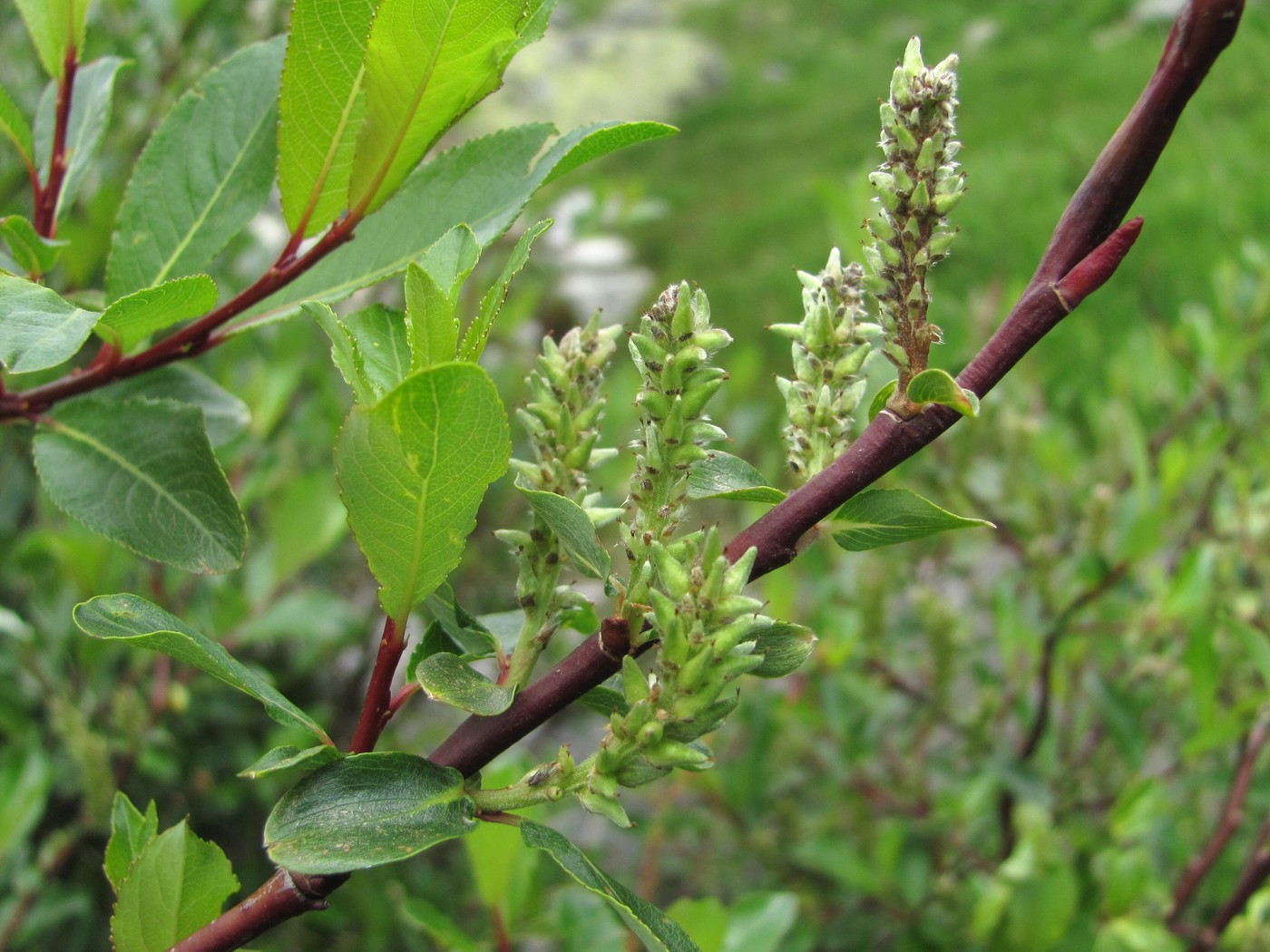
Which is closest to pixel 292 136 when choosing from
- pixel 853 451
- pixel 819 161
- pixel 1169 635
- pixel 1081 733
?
pixel 853 451

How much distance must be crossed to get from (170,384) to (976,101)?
8.14 meters

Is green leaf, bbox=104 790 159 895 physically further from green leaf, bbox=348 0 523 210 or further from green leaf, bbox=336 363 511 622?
green leaf, bbox=348 0 523 210

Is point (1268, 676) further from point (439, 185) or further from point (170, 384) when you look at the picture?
point (170, 384)

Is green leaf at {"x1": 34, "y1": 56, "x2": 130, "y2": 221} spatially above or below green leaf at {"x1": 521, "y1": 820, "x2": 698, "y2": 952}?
above

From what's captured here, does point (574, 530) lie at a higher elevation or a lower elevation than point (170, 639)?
higher

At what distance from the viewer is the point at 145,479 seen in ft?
3.09

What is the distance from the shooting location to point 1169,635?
2.08 metres

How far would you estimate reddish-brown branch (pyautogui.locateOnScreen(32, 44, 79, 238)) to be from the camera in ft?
3.22

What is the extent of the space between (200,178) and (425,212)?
0.79 ft

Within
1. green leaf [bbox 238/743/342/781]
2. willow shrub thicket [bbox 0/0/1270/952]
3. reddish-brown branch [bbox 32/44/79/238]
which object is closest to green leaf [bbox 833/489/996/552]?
willow shrub thicket [bbox 0/0/1270/952]

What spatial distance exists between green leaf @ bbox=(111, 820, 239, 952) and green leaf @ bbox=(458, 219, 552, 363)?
403 mm

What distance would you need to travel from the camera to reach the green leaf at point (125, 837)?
0.84 meters

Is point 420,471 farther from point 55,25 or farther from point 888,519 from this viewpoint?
point 55,25

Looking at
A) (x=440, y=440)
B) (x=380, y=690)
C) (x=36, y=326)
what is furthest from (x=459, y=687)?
(x=36, y=326)
